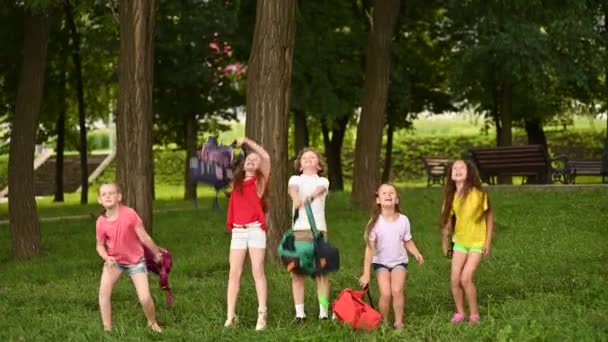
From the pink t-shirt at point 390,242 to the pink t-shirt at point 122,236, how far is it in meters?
1.99

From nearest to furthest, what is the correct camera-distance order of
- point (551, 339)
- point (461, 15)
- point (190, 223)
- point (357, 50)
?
point (551, 339), point (190, 223), point (461, 15), point (357, 50)

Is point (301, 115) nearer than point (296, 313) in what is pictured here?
No

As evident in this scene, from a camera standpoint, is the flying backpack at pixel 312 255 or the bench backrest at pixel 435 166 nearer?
the flying backpack at pixel 312 255

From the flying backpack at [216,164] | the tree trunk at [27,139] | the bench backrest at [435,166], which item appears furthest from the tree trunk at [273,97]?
the bench backrest at [435,166]

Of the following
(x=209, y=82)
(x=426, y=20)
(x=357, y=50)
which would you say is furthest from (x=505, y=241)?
(x=426, y=20)

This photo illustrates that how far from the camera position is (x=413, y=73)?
33.3 meters

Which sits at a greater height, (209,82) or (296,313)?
(209,82)

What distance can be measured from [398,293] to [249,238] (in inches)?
52.9

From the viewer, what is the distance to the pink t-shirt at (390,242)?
9414mm

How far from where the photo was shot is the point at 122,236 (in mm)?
9312

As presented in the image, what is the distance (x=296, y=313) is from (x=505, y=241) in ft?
21.5

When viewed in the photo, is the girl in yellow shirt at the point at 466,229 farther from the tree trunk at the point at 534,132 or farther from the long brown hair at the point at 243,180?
the tree trunk at the point at 534,132

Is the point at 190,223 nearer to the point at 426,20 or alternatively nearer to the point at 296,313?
the point at 296,313

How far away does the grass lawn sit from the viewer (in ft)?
29.3
